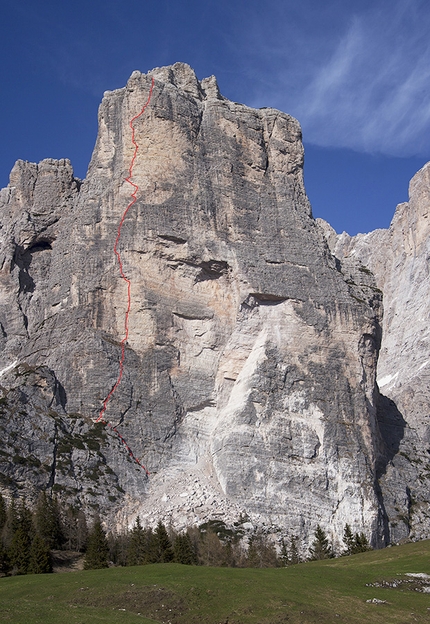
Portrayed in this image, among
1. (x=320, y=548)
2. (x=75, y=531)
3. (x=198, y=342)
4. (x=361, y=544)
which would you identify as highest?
(x=198, y=342)

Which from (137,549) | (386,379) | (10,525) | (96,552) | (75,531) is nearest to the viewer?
(96,552)

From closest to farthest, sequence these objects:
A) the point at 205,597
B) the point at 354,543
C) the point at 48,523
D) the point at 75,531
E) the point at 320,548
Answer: the point at 205,597
the point at 48,523
the point at 75,531
the point at 320,548
the point at 354,543

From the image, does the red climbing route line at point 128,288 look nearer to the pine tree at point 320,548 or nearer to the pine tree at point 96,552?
the pine tree at point 320,548

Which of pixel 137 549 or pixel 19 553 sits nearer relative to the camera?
pixel 19 553

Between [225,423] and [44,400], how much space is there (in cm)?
1305

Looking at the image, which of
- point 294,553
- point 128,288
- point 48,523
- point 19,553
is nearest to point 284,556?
point 294,553

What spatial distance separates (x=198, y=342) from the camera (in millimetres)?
65000

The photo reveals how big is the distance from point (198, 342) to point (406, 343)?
6027cm

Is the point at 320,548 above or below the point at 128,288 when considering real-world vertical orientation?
below

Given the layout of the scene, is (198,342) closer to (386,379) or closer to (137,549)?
(137,549)

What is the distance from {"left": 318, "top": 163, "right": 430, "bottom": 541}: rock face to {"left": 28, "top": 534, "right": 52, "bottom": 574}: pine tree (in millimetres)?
27807

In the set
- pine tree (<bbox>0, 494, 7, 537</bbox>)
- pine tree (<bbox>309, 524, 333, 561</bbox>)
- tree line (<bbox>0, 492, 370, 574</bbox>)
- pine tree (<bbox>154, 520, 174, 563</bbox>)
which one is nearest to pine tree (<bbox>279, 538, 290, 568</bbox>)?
tree line (<bbox>0, 492, 370, 574</bbox>)

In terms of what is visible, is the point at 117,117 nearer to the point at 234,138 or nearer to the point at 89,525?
the point at 234,138

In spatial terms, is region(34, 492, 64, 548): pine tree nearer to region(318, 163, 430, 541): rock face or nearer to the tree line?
the tree line
